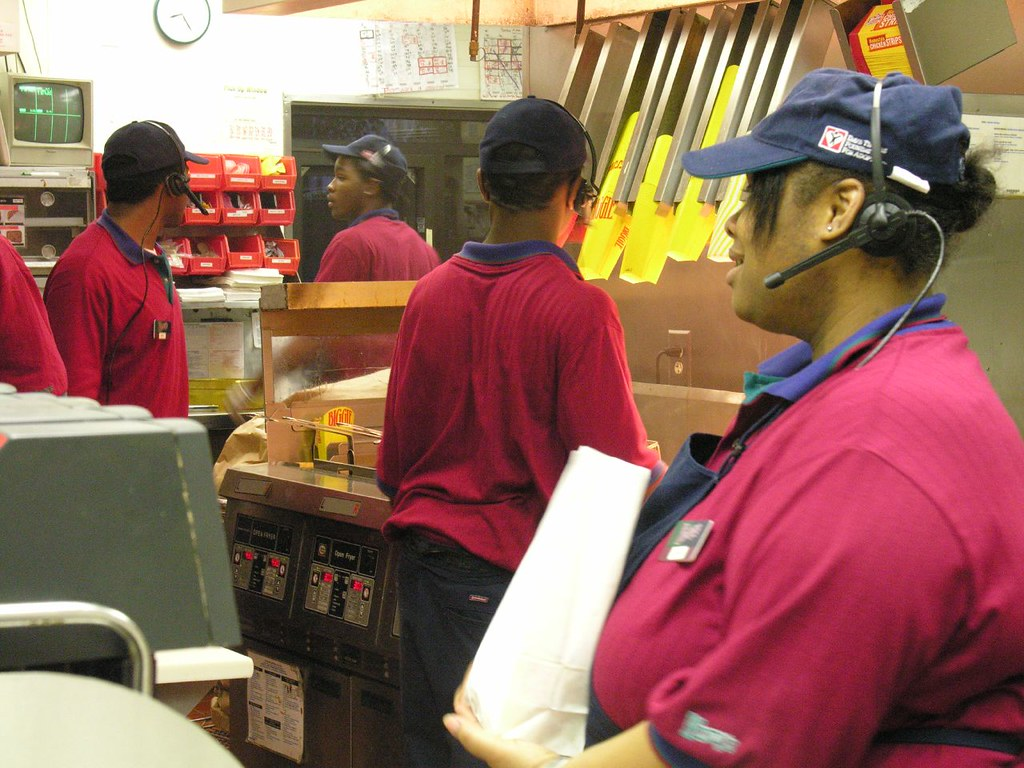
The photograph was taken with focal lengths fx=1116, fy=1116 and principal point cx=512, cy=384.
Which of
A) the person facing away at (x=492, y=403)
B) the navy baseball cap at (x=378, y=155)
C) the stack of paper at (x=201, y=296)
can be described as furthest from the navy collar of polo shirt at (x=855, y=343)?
the stack of paper at (x=201, y=296)

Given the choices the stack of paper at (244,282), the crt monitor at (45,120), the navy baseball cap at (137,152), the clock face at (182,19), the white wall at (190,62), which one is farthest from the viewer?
the clock face at (182,19)

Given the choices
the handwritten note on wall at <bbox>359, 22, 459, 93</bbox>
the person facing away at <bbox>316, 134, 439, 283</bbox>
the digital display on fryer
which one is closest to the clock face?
the handwritten note on wall at <bbox>359, 22, 459, 93</bbox>

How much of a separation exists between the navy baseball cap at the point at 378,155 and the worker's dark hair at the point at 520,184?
2.12 m

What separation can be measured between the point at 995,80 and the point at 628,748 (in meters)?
2.07

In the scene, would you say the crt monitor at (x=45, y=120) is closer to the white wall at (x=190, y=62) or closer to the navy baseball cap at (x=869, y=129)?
the white wall at (x=190, y=62)

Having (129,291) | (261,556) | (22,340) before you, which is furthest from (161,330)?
(261,556)

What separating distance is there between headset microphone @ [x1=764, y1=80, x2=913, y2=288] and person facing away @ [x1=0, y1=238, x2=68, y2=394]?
2.08 meters

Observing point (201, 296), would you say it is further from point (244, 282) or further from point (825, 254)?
point (825, 254)

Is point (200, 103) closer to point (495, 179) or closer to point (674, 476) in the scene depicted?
point (495, 179)

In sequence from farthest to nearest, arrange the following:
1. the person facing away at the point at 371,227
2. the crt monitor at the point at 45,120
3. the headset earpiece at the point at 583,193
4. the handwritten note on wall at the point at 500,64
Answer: the handwritten note on wall at the point at 500,64 < the crt monitor at the point at 45,120 < the person facing away at the point at 371,227 < the headset earpiece at the point at 583,193

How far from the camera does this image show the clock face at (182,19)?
575 cm

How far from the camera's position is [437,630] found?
6.67ft

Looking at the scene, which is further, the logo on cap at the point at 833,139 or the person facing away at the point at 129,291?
the person facing away at the point at 129,291

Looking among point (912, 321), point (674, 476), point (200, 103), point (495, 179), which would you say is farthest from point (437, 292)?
point (200, 103)
